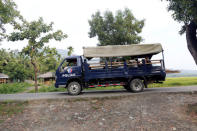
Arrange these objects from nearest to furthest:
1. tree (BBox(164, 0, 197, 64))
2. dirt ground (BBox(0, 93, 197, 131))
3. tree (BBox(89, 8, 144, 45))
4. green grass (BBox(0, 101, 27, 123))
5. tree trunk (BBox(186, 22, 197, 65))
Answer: dirt ground (BBox(0, 93, 197, 131))
green grass (BBox(0, 101, 27, 123))
tree (BBox(164, 0, 197, 64))
tree trunk (BBox(186, 22, 197, 65))
tree (BBox(89, 8, 144, 45))

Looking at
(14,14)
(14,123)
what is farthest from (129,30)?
(14,123)

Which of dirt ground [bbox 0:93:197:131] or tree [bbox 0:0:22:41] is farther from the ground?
tree [bbox 0:0:22:41]

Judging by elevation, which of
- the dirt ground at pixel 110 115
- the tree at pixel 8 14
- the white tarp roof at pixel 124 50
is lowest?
the dirt ground at pixel 110 115

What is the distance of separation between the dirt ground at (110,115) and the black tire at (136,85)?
1.33 m

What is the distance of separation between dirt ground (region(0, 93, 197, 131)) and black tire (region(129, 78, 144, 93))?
133 cm

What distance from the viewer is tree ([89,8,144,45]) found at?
20.5 meters

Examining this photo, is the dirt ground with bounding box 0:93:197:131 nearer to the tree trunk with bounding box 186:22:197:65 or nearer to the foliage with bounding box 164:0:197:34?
the tree trunk with bounding box 186:22:197:65

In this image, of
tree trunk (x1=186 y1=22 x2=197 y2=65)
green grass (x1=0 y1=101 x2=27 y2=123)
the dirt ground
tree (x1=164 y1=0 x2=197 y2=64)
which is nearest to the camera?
the dirt ground

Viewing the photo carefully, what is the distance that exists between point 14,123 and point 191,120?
7.28 meters

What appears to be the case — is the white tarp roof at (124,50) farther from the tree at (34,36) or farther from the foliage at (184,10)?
the tree at (34,36)

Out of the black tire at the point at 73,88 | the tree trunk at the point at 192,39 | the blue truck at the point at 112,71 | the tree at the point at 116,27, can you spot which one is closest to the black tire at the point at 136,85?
the blue truck at the point at 112,71

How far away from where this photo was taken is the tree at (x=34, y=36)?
14023 mm

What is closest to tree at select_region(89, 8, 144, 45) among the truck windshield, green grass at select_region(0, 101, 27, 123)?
the truck windshield

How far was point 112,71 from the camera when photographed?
8.97m
